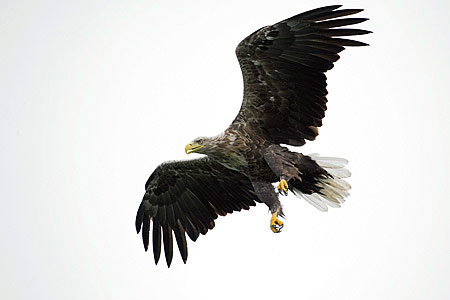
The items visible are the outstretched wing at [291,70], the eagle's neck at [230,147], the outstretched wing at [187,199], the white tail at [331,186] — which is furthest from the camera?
the outstretched wing at [187,199]

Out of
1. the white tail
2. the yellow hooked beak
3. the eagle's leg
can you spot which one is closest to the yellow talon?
the eagle's leg

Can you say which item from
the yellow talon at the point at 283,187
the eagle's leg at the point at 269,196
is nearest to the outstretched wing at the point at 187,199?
the eagle's leg at the point at 269,196

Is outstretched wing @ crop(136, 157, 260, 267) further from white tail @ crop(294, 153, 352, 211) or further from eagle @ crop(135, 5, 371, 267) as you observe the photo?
white tail @ crop(294, 153, 352, 211)

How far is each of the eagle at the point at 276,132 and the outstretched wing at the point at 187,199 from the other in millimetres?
16

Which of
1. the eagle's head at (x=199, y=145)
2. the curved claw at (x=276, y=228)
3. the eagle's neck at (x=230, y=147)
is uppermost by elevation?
the eagle's head at (x=199, y=145)

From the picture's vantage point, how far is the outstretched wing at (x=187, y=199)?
10789mm

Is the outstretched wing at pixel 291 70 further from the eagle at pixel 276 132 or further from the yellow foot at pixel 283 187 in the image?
the yellow foot at pixel 283 187

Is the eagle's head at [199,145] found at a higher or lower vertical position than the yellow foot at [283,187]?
higher

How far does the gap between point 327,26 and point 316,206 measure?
2500mm

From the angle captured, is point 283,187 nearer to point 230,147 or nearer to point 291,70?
point 230,147

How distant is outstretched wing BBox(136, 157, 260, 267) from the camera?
10.8m

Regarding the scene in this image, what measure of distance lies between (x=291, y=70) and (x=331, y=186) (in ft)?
5.83

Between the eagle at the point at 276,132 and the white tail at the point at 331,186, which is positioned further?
the white tail at the point at 331,186

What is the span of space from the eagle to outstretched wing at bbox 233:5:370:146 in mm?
11
